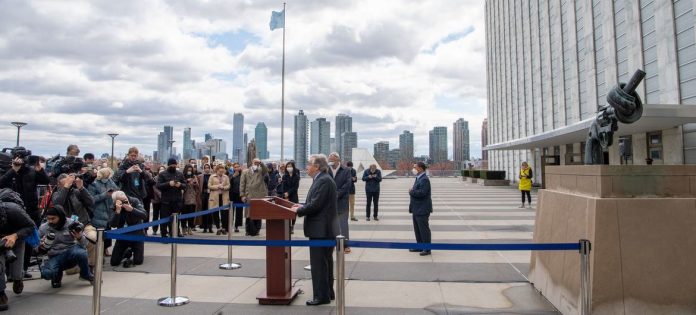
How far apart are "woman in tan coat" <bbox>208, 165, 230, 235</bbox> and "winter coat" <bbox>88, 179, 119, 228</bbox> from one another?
3.60m

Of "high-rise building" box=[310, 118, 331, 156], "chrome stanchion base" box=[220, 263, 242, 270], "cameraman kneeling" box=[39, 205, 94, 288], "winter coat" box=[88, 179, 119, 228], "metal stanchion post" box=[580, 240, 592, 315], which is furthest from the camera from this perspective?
"high-rise building" box=[310, 118, 331, 156]

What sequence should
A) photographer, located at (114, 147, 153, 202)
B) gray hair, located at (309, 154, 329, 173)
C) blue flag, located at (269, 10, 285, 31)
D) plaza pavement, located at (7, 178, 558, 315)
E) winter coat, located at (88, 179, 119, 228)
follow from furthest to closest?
1. blue flag, located at (269, 10, 285, 31)
2. photographer, located at (114, 147, 153, 202)
3. winter coat, located at (88, 179, 119, 228)
4. gray hair, located at (309, 154, 329, 173)
5. plaza pavement, located at (7, 178, 558, 315)

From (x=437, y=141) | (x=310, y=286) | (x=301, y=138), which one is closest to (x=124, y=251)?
(x=310, y=286)

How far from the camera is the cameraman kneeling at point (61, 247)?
6035 millimetres

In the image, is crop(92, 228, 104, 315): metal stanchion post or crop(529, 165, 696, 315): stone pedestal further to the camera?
crop(92, 228, 104, 315): metal stanchion post

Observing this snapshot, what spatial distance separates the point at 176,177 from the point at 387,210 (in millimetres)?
8560

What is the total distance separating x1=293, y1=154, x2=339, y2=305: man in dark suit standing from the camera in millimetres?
5219

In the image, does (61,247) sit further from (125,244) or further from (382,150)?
(382,150)

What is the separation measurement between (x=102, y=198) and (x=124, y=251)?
1.01 meters

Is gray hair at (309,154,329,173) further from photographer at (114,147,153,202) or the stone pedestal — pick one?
photographer at (114,147,153,202)

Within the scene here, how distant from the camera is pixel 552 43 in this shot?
3269 cm

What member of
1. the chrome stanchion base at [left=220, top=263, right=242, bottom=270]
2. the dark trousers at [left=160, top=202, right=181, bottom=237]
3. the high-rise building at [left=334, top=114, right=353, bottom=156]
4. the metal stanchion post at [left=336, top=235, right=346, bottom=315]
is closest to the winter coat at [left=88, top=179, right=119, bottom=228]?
the dark trousers at [left=160, top=202, right=181, bottom=237]

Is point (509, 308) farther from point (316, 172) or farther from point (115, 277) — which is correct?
point (115, 277)

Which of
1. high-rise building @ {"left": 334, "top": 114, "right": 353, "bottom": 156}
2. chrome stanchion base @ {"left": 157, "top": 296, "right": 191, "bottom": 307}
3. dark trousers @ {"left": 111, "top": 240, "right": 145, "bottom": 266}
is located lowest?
chrome stanchion base @ {"left": 157, "top": 296, "right": 191, "bottom": 307}
